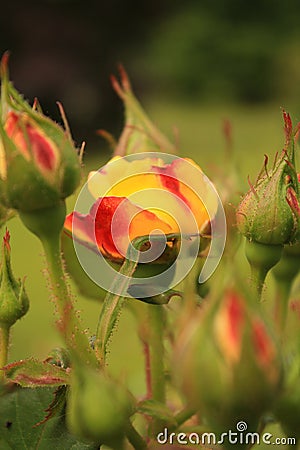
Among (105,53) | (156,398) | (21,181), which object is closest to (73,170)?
(21,181)

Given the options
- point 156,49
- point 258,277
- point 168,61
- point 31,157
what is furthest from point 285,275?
point 156,49

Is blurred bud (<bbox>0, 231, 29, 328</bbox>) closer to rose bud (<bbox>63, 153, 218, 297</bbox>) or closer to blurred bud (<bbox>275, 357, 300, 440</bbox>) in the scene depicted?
rose bud (<bbox>63, 153, 218, 297</bbox>)

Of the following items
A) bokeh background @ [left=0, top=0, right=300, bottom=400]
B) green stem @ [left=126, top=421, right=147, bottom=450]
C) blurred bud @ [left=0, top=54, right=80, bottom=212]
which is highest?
blurred bud @ [left=0, top=54, right=80, bottom=212]

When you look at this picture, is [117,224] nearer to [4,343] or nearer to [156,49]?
[4,343]

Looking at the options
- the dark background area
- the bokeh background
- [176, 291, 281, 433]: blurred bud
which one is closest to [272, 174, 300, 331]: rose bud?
[176, 291, 281, 433]: blurred bud

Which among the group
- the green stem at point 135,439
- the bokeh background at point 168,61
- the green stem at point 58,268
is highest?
the green stem at point 58,268

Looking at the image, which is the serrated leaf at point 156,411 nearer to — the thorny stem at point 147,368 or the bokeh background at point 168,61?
the thorny stem at point 147,368

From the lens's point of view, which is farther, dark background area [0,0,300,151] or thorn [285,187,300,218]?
dark background area [0,0,300,151]

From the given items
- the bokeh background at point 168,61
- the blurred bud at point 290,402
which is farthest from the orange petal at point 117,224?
the bokeh background at point 168,61
